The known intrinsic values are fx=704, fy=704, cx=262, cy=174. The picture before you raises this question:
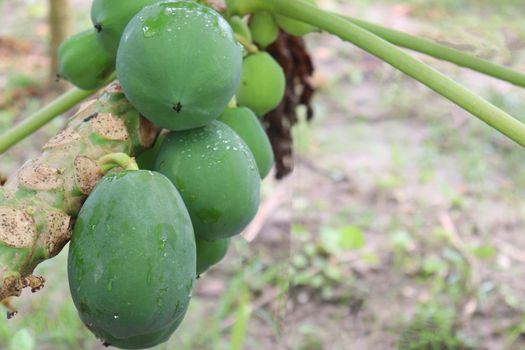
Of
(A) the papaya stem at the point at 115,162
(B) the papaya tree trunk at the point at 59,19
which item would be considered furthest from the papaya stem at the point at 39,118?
(B) the papaya tree trunk at the point at 59,19

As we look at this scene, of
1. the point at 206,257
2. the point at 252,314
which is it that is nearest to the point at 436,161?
the point at 252,314

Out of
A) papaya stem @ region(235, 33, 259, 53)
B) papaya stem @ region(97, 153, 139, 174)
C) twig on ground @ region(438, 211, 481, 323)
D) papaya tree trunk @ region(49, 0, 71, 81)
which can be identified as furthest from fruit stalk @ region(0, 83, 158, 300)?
papaya tree trunk @ region(49, 0, 71, 81)

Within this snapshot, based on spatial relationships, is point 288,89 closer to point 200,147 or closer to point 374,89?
point 200,147

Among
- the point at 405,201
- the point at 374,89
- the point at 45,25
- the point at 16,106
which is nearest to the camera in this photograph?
the point at 405,201

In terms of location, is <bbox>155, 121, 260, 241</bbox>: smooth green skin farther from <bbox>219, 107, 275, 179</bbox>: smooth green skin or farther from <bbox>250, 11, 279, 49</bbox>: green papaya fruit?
<bbox>250, 11, 279, 49</bbox>: green papaya fruit

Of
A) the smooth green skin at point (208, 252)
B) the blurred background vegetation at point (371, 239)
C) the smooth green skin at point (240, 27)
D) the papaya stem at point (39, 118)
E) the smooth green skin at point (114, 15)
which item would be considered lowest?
the blurred background vegetation at point (371, 239)

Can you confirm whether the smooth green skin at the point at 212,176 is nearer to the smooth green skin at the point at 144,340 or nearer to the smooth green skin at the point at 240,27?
the smooth green skin at the point at 144,340
